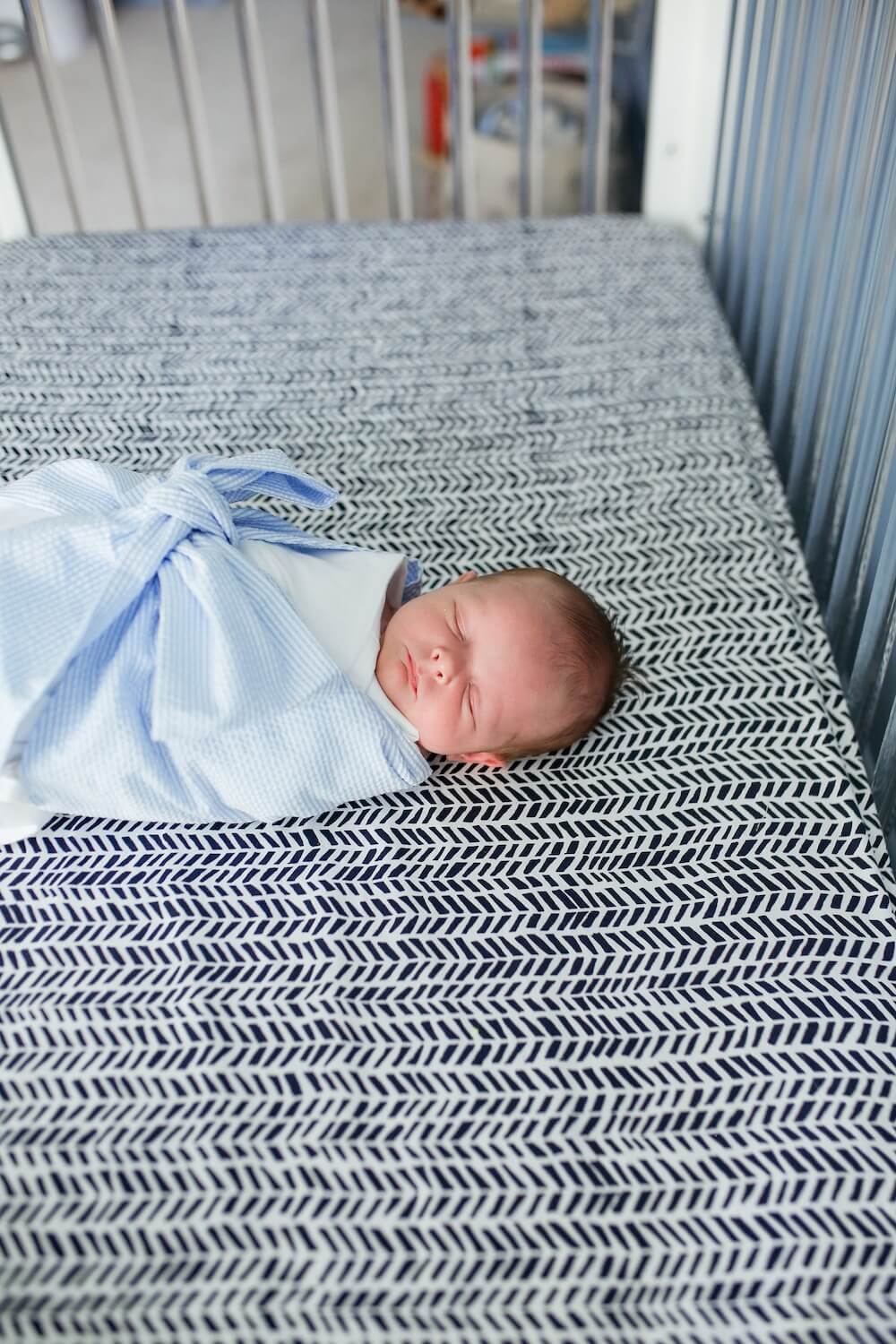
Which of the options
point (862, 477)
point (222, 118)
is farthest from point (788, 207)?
point (222, 118)

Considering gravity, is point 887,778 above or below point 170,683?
below

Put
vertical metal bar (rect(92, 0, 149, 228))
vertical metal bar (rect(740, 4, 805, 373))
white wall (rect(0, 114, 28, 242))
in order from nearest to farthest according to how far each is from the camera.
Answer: vertical metal bar (rect(740, 4, 805, 373)), vertical metal bar (rect(92, 0, 149, 228)), white wall (rect(0, 114, 28, 242))

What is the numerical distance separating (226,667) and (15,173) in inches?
52.3

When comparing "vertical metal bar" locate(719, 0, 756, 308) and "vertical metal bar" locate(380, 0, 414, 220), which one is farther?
"vertical metal bar" locate(380, 0, 414, 220)

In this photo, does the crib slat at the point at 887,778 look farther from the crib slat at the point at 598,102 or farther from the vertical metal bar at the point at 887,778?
the crib slat at the point at 598,102

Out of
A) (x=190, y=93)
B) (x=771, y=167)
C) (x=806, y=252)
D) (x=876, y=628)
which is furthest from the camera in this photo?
(x=190, y=93)

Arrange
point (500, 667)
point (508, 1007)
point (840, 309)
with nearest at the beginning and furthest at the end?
1. point (508, 1007)
2. point (500, 667)
3. point (840, 309)

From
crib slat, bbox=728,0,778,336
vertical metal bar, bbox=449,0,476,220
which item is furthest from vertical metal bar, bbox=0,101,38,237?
crib slat, bbox=728,0,778,336

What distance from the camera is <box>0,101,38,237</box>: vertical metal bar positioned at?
184 centimetres

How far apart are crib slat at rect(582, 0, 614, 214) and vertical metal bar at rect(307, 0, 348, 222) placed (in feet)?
1.36

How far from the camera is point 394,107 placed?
1.86m

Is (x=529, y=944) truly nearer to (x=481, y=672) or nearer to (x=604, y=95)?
(x=481, y=672)

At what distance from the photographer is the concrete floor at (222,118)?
290cm

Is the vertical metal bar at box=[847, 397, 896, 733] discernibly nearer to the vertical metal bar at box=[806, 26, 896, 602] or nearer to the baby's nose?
the vertical metal bar at box=[806, 26, 896, 602]
